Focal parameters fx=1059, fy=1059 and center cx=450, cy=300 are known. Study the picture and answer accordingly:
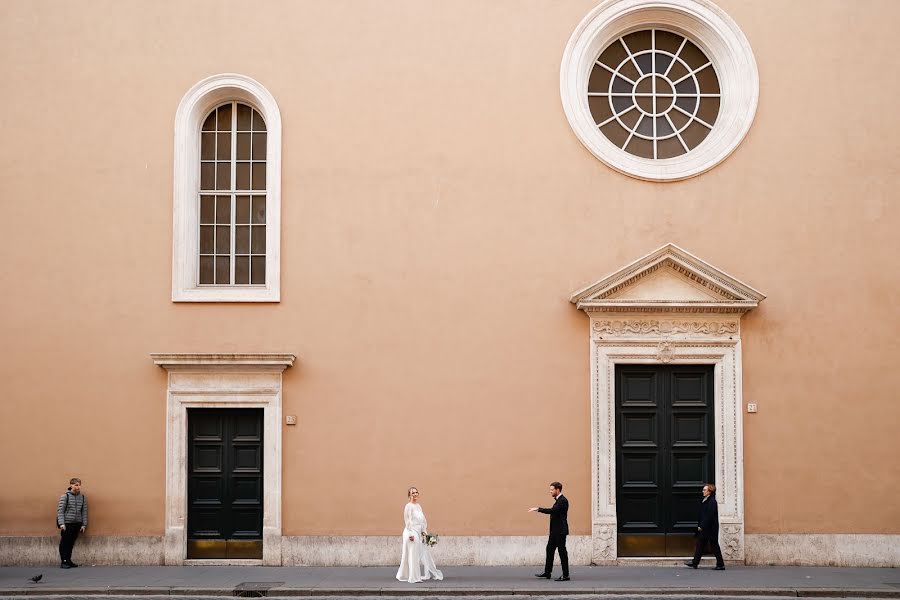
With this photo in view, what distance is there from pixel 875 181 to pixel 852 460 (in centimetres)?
451

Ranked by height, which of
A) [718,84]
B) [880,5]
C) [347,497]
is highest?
[880,5]

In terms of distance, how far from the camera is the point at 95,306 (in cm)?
1703

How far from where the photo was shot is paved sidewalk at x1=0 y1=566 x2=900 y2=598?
14.6 m

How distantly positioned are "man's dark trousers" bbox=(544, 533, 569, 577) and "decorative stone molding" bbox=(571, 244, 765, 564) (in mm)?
1371

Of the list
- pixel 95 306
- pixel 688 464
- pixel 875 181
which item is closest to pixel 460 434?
pixel 688 464

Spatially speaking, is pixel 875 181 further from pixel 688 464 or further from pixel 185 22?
pixel 185 22

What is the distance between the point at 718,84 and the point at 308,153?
693 centimetres

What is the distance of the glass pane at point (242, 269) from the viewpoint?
17.4 metres

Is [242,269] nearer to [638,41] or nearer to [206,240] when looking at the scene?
[206,240]

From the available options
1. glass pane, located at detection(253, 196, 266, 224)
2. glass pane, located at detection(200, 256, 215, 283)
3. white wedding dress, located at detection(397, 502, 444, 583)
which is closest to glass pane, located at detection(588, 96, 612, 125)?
glass pane, located at detection(253, 196, 266, 224)

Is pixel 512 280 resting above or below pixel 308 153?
below

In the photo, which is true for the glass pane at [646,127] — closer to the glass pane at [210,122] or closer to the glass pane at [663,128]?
the glass pane at [663,128]

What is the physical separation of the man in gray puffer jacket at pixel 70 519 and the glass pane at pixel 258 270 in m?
4.18

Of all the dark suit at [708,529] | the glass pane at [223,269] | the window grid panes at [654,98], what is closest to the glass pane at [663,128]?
the window grid panes at [654,98]
